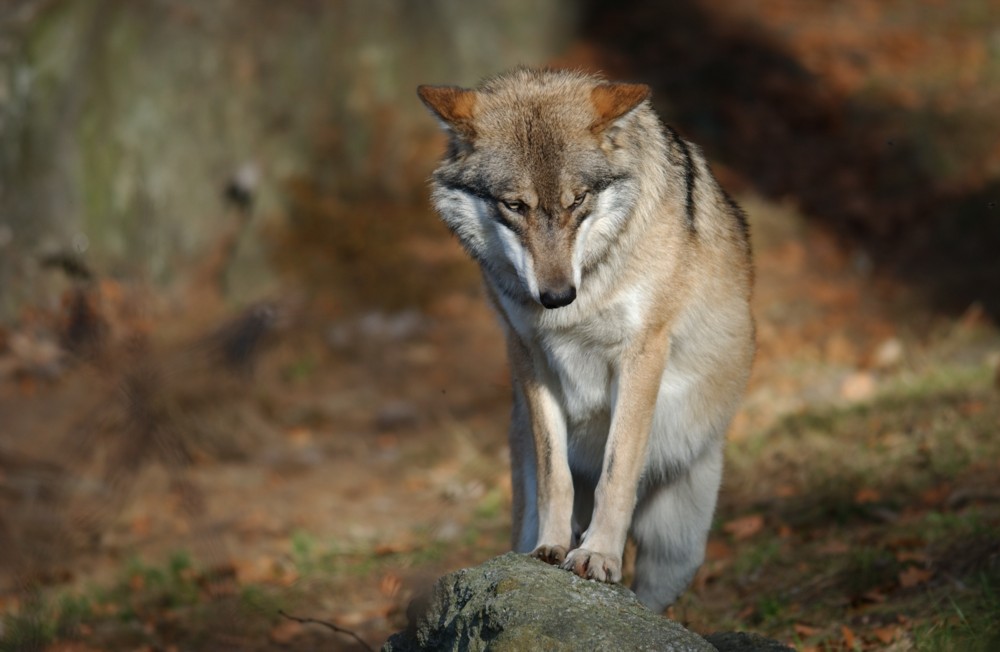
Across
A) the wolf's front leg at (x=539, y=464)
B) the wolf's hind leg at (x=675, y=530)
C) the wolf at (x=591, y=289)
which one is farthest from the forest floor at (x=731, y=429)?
the wolf at (x=591, y=289)

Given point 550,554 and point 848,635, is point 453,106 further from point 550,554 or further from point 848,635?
point 848,635

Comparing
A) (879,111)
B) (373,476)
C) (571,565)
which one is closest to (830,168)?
(879,111)

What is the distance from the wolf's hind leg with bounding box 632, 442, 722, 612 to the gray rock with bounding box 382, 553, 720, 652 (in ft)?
5.45

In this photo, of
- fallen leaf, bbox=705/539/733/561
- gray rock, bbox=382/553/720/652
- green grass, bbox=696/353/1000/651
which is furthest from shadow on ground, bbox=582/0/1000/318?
gray rock, bbox=382/553/720/652

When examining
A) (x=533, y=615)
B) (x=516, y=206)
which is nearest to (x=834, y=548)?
(x=516, y=206)

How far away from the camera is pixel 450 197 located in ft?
16.5

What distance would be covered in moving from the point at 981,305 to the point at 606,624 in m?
8.26

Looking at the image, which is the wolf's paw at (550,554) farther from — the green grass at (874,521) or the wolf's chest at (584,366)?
the green grass at (874,521)

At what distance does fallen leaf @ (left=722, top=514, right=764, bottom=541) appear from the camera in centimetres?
691

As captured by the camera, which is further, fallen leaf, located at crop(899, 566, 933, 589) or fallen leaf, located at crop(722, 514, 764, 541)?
fallen leaf, located at crop(722, 514, 764, 541)

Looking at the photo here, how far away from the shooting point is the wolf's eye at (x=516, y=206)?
4.67 metres

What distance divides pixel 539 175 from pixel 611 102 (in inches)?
20.2

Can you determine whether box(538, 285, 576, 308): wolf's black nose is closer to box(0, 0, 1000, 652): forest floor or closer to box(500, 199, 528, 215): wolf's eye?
box(500, 199, 528, 215): wolf's eye

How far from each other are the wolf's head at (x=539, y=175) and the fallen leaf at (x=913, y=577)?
236 cm
